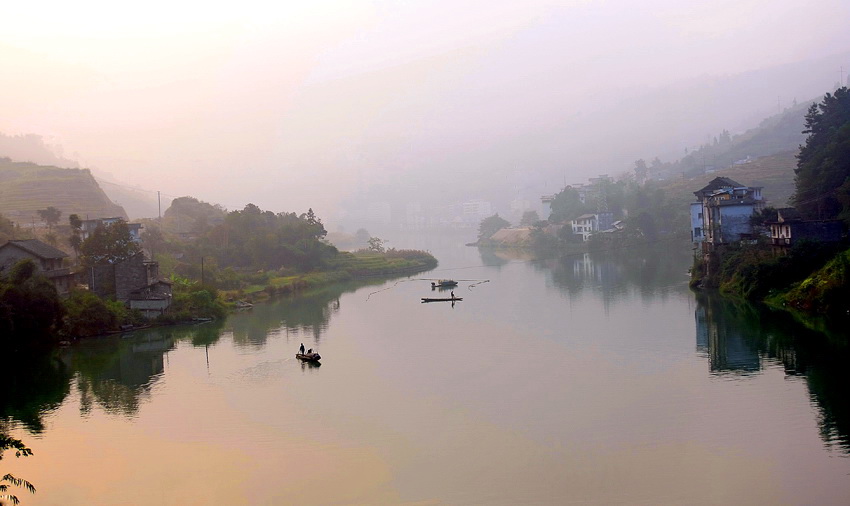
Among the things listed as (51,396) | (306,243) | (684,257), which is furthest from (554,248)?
(51,396)

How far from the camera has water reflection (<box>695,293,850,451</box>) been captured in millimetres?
7648

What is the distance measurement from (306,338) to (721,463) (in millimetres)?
8640

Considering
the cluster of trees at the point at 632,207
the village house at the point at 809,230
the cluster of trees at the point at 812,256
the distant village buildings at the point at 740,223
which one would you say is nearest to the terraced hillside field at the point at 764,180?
the cluster of trees at the point at 632,207

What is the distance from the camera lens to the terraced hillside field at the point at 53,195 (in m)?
29.0

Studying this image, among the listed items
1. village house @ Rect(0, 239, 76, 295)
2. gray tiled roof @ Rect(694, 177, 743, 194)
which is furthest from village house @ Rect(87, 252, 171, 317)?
gray tiled roof @ Rect(694, 177, 743, 194)

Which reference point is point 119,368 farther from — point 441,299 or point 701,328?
point 701,328

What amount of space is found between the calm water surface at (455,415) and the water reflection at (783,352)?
0.04 meters

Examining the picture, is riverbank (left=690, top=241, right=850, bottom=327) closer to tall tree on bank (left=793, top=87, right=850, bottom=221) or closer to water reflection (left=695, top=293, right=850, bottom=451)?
water reflection (left=695, top=293, right=850, bottom=451)

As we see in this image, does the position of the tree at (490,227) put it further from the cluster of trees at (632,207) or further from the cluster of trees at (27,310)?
the cluster of trees at (27,310)

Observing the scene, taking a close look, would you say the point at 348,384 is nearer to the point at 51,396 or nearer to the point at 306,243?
the point at 51,396

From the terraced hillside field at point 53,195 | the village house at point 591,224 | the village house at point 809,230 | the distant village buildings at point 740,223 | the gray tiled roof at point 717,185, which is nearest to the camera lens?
the village house at point 809,230

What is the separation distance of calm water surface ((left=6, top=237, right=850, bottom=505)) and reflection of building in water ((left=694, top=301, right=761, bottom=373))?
2.1 inches

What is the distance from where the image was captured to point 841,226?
1381cm

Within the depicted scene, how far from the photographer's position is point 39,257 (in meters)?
14.9
